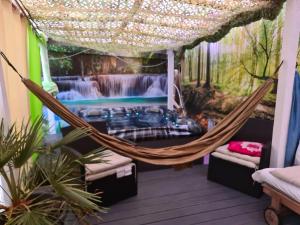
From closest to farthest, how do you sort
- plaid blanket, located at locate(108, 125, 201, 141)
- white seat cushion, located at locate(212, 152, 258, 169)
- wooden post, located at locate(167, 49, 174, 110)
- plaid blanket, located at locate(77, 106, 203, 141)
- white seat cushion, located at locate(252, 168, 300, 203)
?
1. white seat cushion, located at locate(252, 168, 300, 203)
2. white seat cushion, located at locate(212, 152, 258, 169)
3. plaid blanket, located at locate(108, 125, 201, 141)
4. plaid blanket, located at locate(77, 106, 203, 141)
5. wooden post, located at locate(167, 49, 174, 110)

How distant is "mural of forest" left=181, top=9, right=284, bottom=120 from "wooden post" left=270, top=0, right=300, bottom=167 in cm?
57

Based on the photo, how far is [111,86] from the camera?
4574 millimetres

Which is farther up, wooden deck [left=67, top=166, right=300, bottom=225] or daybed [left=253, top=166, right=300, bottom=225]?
daybed [left=253, top=166, right=300, bottom=225]

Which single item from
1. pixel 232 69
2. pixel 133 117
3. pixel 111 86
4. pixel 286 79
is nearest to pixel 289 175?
pixel 286 79

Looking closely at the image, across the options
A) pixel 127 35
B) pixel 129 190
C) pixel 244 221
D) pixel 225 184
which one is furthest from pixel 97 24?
pixel 244 221

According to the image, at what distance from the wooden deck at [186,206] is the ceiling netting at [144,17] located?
6.06ft

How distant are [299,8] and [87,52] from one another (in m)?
3.45

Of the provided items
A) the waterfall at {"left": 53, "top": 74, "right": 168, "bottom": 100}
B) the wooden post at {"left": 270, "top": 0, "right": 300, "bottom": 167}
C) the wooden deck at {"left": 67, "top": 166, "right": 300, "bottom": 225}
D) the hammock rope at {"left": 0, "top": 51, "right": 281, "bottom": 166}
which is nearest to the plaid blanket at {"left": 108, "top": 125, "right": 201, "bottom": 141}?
the wooden deck at {"left": 67, "top": 166, "right": 300, "bottom": 225}

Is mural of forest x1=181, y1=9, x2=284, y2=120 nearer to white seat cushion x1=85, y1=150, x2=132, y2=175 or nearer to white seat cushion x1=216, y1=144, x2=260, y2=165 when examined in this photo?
white seat cushion x1=216, y1=144, x2=260, y2=165

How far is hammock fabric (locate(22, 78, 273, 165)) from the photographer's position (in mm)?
1905

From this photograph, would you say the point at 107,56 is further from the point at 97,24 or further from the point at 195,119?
the point at 195,119

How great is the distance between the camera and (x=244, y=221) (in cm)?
200

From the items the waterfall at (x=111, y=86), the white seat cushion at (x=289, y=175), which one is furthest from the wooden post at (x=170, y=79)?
the white seat cushion at (x=289, y=175)

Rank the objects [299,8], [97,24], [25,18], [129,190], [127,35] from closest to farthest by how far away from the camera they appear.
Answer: [299,8] → [129,190] → [25,18] → [97,24] → [127,35]
